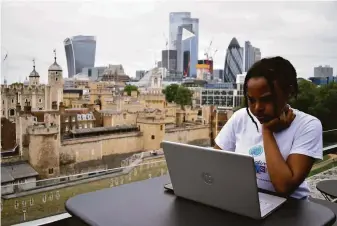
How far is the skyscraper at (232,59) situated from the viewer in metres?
4.36

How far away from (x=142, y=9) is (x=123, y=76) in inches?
33.9

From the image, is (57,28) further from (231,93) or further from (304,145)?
(304,145)

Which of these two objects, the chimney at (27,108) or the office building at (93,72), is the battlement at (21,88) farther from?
the office building at (93,72)

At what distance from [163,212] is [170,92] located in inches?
149

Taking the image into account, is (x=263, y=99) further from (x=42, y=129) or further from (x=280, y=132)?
(x=42, y=129)

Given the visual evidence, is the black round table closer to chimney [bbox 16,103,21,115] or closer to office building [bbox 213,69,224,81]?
chimney [bbox 16,103,21,115]

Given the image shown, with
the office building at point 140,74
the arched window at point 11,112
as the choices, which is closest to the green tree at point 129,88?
the office building at point 140,74

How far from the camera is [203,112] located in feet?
16.6

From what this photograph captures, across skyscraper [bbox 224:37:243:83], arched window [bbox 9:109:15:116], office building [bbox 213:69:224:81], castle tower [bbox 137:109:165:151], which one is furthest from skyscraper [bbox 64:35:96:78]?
office building [bbox 213:69:224:81]

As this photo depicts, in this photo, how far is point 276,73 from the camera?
1176 mm

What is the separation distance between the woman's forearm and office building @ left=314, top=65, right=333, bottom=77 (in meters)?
4.14

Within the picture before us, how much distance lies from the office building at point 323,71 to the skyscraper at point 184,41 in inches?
70.2

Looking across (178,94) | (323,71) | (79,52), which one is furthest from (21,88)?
(323,71)

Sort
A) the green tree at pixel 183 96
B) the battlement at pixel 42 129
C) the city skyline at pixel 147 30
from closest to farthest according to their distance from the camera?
the city skyline at pixel 147 30 → the battlement at pixel 42 129 → the green tree at pixel 183 96
